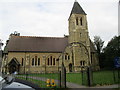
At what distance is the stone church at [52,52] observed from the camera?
107ft

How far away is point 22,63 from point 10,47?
17.3 feet

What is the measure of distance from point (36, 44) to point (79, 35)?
12503 mm

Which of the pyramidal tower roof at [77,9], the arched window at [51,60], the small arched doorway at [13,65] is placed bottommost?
the small arched doorway at [13,65]

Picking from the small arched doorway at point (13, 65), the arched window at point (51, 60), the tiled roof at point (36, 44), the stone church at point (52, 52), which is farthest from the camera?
the arched window at point (51, 60)

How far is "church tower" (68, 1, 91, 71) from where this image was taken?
32300 mm

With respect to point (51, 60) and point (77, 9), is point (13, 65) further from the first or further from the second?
point (77, 9)

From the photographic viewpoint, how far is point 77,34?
113ft

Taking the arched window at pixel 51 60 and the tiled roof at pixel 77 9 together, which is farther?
the tiled roof at pixel 77 9

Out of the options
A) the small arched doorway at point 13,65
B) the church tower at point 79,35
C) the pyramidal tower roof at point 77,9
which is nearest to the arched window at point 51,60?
the church tower at point 79,35

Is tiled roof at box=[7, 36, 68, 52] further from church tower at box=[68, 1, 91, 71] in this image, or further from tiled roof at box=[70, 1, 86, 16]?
tiled roof at box=[70, 1, 86, 16]

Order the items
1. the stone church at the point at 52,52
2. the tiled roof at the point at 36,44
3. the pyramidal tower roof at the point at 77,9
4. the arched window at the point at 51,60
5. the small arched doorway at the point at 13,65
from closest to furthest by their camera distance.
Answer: the small arched doorway at the point at 13,65 → the stone church at the point at 52,52 → the tiled roof at the point at 36,44 → the arched window at the point at 51,60 → the pyramidal tower roof at the point at 77,9

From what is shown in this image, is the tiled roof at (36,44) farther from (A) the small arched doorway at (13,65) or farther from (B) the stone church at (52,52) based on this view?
(A) the small arched doorway at (13,65)

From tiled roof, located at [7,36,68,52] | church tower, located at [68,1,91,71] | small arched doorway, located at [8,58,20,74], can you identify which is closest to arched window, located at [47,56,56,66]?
tiled roof, located at [7,36,68,52]

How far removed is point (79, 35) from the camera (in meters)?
34.5
